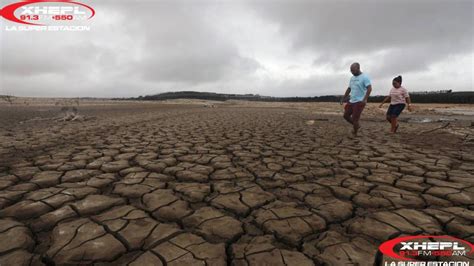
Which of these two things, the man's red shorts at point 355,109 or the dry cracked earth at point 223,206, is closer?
the dry cracked earth at point 223,206

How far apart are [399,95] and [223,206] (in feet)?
16.5

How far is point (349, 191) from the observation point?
1901 mm

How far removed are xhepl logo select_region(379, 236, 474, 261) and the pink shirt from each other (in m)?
4.35

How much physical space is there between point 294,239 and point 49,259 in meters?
1.34

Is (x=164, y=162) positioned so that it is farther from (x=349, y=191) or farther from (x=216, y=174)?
(x=349, y=191)

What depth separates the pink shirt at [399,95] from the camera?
4.62 meters

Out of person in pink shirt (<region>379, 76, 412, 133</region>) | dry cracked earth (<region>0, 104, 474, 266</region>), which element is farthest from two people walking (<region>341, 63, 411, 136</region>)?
dry cracked earth (<region>0, 104, 474, 266</region>)

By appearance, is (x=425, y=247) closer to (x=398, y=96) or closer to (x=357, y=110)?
(x=357, y=110)

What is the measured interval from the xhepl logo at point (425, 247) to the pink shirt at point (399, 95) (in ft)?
14.3

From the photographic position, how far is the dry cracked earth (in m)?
1.15

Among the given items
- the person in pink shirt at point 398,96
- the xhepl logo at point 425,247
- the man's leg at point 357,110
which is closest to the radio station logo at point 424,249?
the xhepl logo at point 425,247

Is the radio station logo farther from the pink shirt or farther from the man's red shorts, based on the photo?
the pink shirt

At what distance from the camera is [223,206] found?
1653 millimetres

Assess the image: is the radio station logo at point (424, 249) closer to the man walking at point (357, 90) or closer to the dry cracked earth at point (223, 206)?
the dry cracked earth at point (223, 206)
